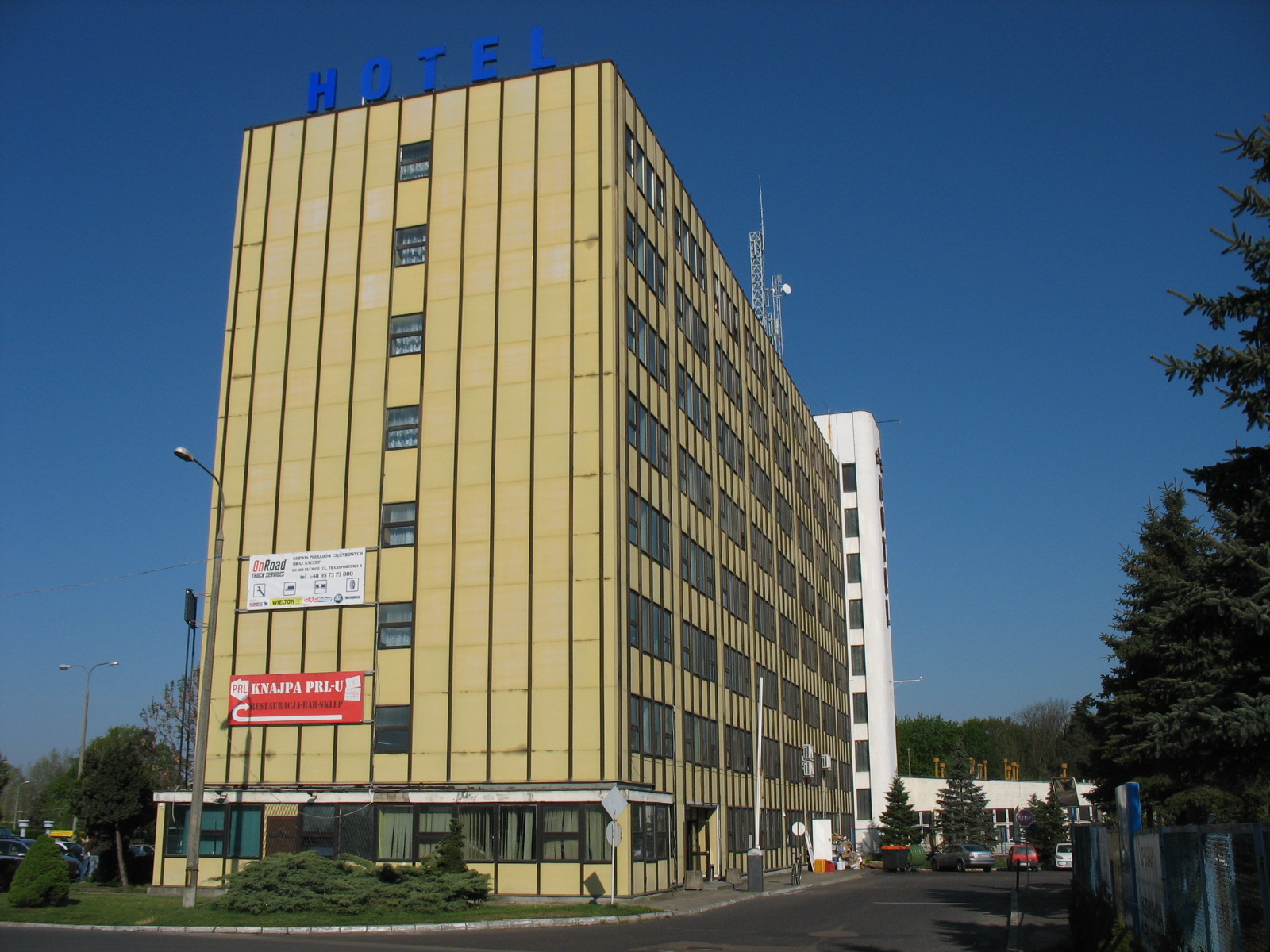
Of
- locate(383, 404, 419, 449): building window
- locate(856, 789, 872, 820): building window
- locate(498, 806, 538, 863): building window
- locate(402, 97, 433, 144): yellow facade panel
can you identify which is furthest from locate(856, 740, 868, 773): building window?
locate(402, 97, 433, 144): yellow facade panel

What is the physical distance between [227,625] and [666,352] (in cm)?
1817

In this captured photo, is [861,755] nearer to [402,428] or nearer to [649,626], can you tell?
[649,626]

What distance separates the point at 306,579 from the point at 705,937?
18.8m

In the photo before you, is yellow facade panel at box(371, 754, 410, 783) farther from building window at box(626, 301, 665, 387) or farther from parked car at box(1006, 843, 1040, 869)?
parked car at box(1006, 843, 1040, 869)

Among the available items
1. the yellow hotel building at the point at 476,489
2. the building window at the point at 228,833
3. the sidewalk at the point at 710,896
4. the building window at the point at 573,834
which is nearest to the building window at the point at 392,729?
the yellow hotel building at the point at 476,489

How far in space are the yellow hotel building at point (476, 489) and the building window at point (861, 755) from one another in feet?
139

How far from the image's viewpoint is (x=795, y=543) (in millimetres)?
65625

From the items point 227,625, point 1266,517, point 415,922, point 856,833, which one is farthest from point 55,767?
point 1266,517

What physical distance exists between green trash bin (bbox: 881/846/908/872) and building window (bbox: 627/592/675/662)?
125ft

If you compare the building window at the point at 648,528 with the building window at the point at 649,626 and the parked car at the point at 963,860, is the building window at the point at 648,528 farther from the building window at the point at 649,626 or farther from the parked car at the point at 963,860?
the parked car at the point at 963,860

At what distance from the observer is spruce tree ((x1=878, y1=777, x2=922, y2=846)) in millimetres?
77812

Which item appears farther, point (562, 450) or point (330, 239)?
point (330, 239)

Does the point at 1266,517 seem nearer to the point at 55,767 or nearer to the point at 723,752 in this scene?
the point at 723,752

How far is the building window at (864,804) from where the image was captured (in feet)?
270
